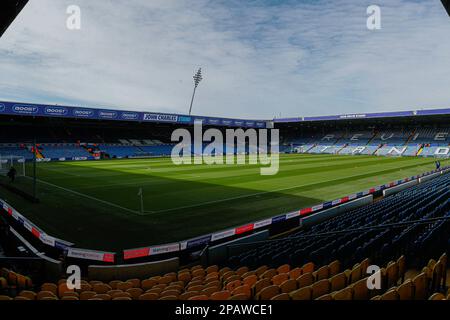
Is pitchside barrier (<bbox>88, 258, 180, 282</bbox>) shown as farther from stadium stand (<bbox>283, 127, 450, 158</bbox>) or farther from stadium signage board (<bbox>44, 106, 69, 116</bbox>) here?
stadium stand (<bbox>283, 127, 450, 158</bbox>)

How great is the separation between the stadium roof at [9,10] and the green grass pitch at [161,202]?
769 cm

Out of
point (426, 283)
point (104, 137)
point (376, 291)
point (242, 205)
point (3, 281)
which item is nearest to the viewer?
point (426, 283)

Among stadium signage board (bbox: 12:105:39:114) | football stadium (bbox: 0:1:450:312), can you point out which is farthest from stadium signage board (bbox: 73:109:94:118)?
football stadium (bbox: 0:1:450:312)

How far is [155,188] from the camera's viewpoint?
2338 centimetres

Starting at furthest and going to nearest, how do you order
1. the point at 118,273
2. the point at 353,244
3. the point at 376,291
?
the point at 118,273 < the point at 353,244 < the point at 376,291

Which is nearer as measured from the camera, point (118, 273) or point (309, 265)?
point (309, 265)

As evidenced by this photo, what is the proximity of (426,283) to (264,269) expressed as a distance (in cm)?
361

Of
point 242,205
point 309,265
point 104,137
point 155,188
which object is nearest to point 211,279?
point 309,265

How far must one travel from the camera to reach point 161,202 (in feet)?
61.2

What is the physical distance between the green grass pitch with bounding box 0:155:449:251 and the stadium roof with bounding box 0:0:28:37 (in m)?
7.69

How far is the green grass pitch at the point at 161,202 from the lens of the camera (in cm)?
1313
